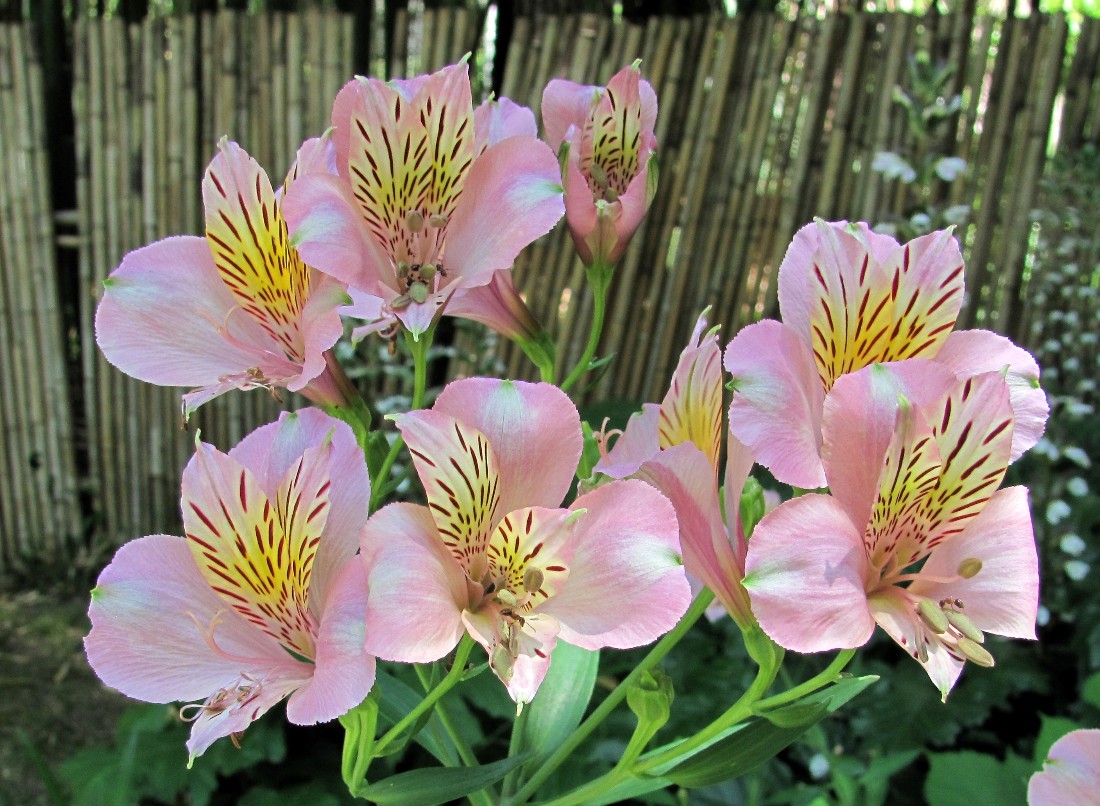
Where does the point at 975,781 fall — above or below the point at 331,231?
below

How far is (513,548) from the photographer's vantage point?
1.50 feet

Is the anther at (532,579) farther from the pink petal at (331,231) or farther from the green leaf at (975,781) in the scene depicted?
the green leaf at (975,781)

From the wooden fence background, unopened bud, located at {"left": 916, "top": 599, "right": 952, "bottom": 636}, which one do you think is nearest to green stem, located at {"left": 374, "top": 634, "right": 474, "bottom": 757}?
unopened bud, located at {"left": 916, "top": 599, "right": 952, "bottom": 636}

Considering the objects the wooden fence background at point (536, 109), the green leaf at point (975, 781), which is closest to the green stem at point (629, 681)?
the green leaf at point (975, 781)

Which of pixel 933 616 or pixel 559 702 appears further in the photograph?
pixel 559 702

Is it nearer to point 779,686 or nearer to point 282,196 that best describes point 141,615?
point 282,196

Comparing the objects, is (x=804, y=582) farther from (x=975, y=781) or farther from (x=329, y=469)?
(x=975, y=781)

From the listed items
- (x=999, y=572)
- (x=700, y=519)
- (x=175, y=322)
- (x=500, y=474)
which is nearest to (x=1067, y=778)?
(x=999, y=572)

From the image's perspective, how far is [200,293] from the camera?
56cm

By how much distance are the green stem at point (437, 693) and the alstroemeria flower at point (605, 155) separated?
0.30 meters

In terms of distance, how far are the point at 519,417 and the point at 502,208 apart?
133 millimetres

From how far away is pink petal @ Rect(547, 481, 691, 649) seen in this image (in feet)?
1.40

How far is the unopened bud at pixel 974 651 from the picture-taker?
42 cm

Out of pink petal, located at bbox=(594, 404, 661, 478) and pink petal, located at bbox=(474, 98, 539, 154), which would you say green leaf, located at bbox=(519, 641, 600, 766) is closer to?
pink petal, located at bbox=(594, 404, 661, 478)
